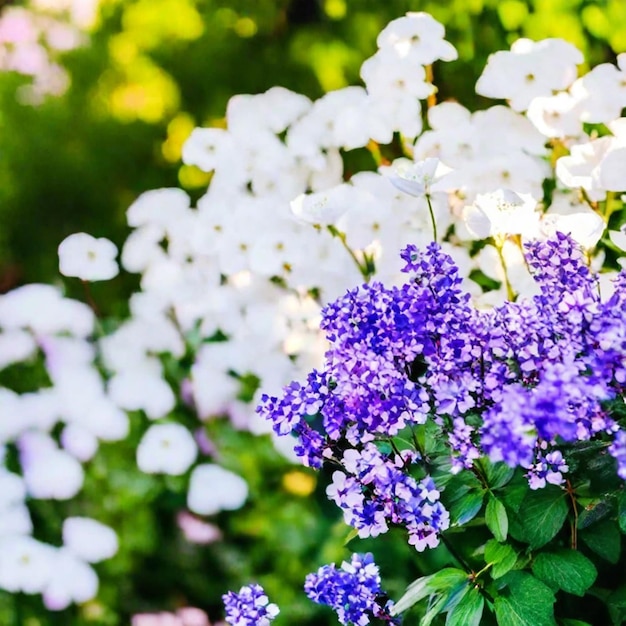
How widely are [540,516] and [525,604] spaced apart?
0.09 m

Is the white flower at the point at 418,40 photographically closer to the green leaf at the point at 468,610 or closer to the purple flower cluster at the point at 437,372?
the purple flower cluster at the point at 437,372

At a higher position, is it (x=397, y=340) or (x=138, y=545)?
(x=138, y=545)

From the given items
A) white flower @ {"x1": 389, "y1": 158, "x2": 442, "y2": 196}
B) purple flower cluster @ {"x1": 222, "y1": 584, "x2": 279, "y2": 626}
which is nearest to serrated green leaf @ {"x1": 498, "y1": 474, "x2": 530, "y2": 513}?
purple flower cluster @ {"x1": 222, "y1": 584, "x2": 279, "y2": 626}

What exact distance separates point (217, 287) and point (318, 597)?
35.5 inches

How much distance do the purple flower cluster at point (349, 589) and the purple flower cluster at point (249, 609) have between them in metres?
0.05

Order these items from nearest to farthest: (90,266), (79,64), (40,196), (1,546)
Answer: (90,266), (1,546), (40,196), (79,64)

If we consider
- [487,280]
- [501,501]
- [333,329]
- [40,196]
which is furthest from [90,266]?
[40,196]

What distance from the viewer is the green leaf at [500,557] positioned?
2.90ft

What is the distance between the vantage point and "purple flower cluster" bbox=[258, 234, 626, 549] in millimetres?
781

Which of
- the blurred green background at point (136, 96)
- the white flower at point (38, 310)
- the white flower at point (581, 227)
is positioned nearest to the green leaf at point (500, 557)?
the white flower at point (581, 227)

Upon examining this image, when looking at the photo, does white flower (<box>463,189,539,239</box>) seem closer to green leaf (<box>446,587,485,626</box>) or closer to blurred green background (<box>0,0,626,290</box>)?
green leaf (<box>446,587,485,626</box>)

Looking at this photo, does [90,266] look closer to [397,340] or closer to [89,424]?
[89,424]

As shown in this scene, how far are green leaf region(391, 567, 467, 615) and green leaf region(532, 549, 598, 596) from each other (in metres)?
0.08

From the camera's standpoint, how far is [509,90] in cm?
139
